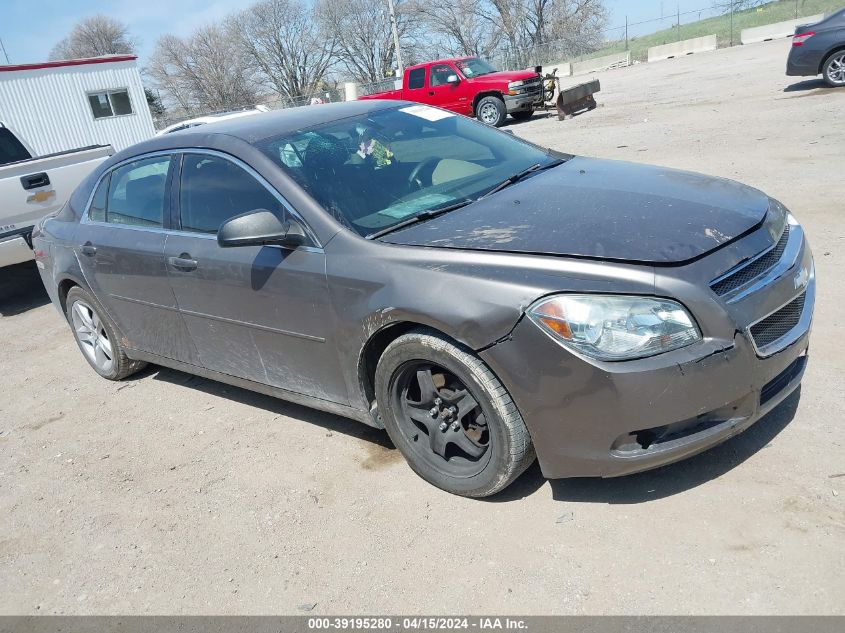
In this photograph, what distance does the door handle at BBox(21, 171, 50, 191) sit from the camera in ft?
23.5

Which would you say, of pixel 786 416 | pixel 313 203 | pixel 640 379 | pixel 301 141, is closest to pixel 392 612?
pixel 640 379

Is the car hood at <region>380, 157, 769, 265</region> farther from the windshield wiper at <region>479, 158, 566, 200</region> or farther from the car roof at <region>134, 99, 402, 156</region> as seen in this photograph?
the car roof at <region>134, 99, 402, 156</region>

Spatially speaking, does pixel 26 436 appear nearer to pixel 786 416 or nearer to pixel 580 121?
pixel 786 416

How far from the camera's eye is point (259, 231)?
3.18 meters

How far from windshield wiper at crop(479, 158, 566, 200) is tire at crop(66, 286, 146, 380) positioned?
2.86 meters

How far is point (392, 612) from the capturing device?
8.47 feet

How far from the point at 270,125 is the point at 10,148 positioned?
22.2 feet

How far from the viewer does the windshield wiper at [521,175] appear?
3570mm

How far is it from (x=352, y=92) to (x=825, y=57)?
977 inches

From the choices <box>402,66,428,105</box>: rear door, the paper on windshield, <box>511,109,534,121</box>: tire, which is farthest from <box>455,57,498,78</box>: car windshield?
the paper on windshield

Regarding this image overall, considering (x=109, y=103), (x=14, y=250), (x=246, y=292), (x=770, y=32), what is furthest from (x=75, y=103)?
(x=770, y=32)

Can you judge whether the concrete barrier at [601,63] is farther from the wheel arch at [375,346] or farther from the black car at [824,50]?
the wheel arch at [375,346]

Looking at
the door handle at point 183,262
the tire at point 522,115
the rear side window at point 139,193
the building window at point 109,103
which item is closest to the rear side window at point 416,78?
the tire at point 522,115

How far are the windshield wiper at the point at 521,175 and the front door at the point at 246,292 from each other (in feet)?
3.26
